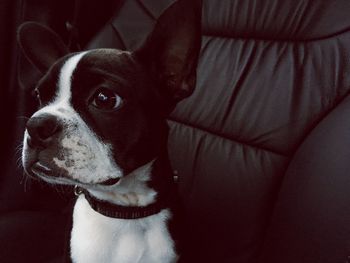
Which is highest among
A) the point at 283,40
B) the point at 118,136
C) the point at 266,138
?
the point at 283,40

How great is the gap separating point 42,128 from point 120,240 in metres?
0.38

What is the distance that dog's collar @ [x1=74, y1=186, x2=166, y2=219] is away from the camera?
4.06ft

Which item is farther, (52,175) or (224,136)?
(224,136)

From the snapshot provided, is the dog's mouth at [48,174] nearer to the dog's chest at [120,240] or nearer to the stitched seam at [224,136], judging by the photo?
the dog's chest at [120,240]

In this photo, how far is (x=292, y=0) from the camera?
1.38 m

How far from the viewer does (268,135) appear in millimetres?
1407

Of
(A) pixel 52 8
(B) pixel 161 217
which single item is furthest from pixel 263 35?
(A) pixel 52 8

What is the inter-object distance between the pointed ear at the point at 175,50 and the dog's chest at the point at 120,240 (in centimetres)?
34

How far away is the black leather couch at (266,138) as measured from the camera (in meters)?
1.15

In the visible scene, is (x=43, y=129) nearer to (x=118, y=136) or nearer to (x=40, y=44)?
(x=118, y=136)

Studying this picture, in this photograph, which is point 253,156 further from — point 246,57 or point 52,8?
point 52,8

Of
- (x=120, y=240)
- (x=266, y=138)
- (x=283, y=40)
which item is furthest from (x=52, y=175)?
(x=283, y=40)

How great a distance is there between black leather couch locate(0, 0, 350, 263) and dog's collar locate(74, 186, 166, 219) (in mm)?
208

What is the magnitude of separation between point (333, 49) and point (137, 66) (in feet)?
1.73
